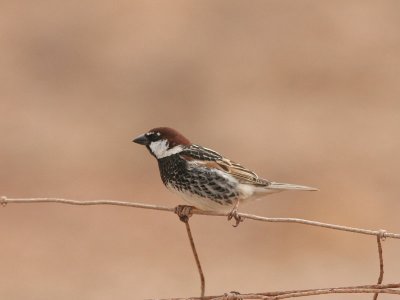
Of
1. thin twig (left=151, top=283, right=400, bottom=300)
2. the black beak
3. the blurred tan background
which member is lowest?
thin twig (left=151, top=283, right=400, bottom=300)

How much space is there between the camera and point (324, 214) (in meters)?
12.1

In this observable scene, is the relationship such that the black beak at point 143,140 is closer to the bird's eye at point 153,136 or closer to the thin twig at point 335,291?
the bird's eye at point 153,136

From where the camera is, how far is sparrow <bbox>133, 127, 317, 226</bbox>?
441cm

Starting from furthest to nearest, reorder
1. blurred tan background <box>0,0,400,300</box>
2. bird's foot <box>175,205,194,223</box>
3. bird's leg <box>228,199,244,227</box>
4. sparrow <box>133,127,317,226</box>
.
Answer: blurred tan background <box>0,0,400,300</box>
sparrow <box>133,127,317,226</box>
bird's leg <box>228,199,244,227</box>
bird's foot <box>175,205,194,223</box>

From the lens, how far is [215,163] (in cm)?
449

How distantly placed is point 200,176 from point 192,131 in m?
9.46

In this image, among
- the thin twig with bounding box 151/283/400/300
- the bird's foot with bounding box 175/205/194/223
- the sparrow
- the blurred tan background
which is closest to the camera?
the thin twig with bounding box 151/283/400/300

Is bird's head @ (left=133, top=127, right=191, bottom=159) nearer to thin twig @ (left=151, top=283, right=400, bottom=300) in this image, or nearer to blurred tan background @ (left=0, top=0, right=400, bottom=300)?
thin twig @ (left=151, top=283, right=400, bottom=300)

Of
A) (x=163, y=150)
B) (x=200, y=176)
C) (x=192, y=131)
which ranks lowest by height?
(x=200, y=176)

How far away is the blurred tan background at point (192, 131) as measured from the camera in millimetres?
11328

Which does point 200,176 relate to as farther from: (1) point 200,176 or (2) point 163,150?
(2) point 163,150

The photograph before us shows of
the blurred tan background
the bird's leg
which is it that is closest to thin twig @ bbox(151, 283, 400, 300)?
the bird's leg

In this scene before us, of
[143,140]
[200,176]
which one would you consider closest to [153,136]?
[143,140]

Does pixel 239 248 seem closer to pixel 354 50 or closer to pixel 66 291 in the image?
pixel 66 291
